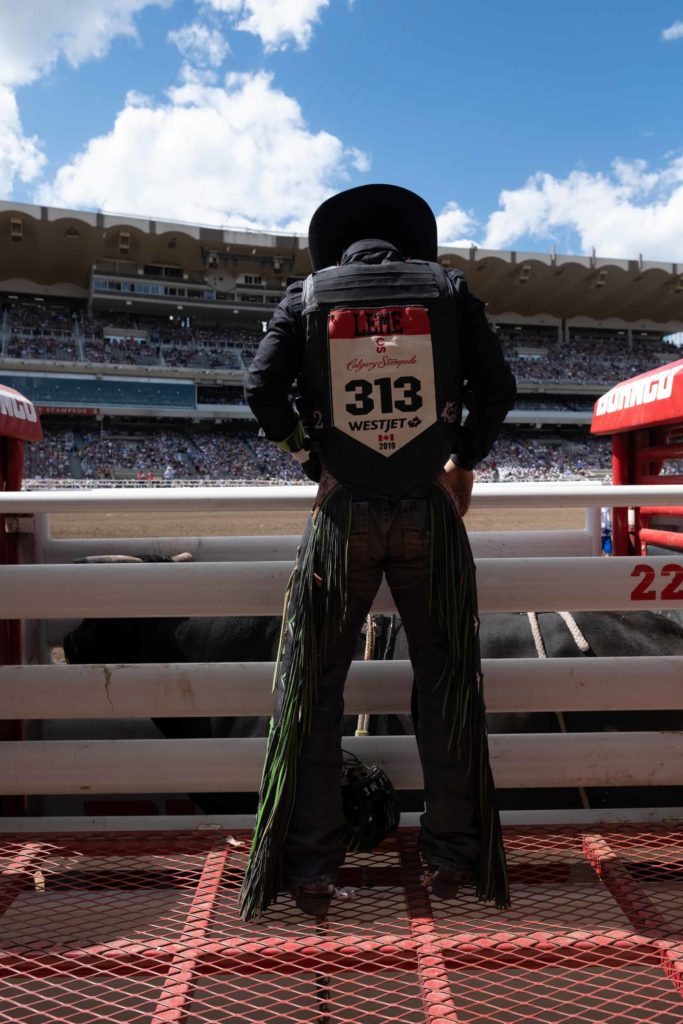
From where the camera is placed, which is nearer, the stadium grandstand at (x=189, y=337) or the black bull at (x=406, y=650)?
the black bull at (x=406, y=650)

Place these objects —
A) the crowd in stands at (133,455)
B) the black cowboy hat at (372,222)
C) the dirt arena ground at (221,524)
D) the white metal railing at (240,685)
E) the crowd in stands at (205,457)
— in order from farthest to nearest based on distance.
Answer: the crowd in stands at (133,455) < the crowd in stands at (205,457) < the dirt arena ground at (221,524) < the white metal railing at (240,685) < the black cowboy hat at (372,222)

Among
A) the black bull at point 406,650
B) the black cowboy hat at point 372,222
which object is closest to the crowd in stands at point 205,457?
the black bull at point 406,650

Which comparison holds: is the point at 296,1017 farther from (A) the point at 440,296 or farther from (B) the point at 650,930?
(A) the point at 440,296

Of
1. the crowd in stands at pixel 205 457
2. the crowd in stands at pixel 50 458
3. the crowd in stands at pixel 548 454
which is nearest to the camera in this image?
the crowd in stands at pixel 50 458

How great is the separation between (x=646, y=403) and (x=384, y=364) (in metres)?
1.78

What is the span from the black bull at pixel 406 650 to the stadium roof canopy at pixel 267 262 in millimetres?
42579

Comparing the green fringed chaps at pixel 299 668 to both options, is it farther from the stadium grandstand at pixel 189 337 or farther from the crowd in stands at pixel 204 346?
the crowd in stands at pixel 204 346

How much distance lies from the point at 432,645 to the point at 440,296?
0.84m

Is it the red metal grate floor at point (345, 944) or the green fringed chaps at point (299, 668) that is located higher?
the green fringed chaps at point (299, 668)

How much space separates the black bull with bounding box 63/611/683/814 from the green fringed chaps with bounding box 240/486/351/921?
0.86 meters

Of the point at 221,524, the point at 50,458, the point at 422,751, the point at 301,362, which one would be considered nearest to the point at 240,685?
the point at 422,751

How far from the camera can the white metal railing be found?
2.09m

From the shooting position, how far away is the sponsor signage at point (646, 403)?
2.85m

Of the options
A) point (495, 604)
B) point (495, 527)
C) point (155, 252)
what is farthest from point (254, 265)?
point (495, 604)
